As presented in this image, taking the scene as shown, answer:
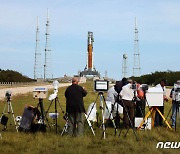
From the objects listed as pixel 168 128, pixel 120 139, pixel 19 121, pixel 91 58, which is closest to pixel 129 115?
pixel 168 128

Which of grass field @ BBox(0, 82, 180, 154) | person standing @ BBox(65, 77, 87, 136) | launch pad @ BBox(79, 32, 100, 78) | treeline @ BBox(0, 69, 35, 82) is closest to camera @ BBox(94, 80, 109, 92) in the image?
person standing @ BBox(65, 77, 87, 136)

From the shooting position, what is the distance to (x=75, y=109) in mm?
12883

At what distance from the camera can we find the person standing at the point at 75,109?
507 inches

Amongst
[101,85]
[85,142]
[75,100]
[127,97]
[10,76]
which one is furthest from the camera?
[10,76]

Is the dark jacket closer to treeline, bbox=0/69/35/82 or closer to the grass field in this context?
the grass field

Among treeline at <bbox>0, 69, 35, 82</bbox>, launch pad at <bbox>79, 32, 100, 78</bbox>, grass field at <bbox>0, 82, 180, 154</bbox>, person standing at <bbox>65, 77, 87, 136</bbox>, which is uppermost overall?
launch pad at <bbox>79, 32, 100, 78</bbox>

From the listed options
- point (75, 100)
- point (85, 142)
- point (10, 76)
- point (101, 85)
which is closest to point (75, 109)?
point (75, 100)

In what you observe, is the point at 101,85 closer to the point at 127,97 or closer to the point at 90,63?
the point at 127,97

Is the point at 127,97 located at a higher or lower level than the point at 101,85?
lower

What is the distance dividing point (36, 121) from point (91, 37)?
120444mm

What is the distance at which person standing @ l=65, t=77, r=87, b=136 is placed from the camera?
12875 mm

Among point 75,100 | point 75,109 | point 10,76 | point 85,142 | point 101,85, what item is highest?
point 10,76

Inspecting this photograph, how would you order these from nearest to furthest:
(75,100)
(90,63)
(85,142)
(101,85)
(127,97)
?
1. (85,142)
2. (75,100)
3. (101,85)
4. (127,97)
5. (90,63)

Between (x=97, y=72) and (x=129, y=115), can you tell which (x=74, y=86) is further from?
(x=97, y=72)
